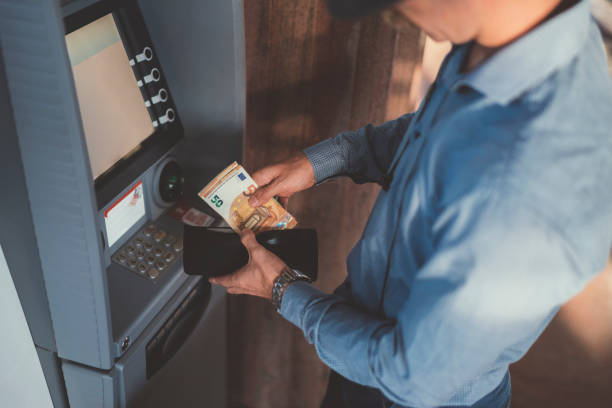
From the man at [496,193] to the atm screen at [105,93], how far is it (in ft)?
2.48

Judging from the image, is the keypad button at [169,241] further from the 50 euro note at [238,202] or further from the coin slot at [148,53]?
the coin slot at [148,53]

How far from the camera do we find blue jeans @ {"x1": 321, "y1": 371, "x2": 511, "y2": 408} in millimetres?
1387

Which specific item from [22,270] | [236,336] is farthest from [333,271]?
[22,270]

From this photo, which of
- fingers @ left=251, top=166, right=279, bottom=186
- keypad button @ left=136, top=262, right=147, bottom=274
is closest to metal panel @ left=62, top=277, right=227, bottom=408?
keypad button @ left=136, top=262, right=147, bottom=274

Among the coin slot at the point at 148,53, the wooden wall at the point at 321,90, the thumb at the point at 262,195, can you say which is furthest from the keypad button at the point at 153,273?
the wooden wall at the point at 321,90

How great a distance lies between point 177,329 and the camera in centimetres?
158

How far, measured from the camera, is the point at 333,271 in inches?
93.7

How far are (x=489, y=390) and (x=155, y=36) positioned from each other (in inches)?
50.6

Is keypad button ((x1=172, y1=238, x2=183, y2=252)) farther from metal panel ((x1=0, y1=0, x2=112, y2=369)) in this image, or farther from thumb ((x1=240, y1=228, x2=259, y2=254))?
metal panel ((x1=0, y1=0, x2=112, y2=369))

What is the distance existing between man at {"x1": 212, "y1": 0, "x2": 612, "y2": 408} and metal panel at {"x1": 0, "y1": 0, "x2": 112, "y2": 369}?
1.55 ft

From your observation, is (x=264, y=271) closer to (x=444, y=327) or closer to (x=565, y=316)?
(x=444, y=327)

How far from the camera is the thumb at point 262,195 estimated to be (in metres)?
1.56

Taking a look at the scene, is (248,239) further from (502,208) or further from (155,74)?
(502,208)

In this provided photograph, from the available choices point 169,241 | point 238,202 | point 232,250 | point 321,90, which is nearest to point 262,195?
point 238,202
